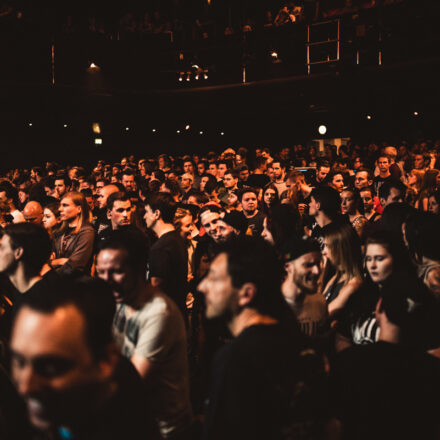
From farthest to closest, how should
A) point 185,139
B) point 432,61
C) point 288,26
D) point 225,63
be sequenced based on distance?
point 185,139
point 225,63
point 288,26
point 432,61

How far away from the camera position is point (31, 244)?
10.4 feet

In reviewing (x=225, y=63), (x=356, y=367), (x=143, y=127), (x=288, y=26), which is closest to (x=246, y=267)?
(x=356, y=367)

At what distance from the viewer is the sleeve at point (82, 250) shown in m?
4.39

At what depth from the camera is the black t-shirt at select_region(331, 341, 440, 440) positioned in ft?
6.13

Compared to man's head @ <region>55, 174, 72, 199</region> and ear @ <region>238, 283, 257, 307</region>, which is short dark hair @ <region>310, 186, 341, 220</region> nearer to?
ear @ <region>238, 283, 257, 307</region>

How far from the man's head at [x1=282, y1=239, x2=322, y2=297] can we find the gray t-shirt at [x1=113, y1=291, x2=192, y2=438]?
863mm

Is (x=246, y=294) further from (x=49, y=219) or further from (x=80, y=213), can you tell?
A: (x=49, y=219)

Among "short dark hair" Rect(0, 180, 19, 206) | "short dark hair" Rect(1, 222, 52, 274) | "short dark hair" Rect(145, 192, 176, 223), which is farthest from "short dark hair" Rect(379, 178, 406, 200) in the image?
"short dark hair" Rect(0, 180, 19, 206)

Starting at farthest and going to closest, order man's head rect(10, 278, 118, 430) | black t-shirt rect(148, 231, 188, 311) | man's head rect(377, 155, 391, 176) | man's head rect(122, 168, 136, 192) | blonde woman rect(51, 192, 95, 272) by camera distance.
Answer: man's head rect(377, 155, 391, 176) → man's head rect(122, 168, 136, 192) → blonde woman rect(51, 192, 95, 272) → black t-shirt rect(148, 231, 188, 311) → man's head rect(10, 278, 118, 430)

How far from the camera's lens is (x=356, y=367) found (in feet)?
6.39

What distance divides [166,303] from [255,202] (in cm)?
349

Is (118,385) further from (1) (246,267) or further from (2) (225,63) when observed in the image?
(2) (225,63)

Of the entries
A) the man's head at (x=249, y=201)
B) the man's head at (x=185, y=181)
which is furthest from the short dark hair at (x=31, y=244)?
the man's head at (x=185, y=181)

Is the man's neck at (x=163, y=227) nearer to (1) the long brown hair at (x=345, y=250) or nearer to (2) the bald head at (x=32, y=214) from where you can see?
(1) the long brown hair at (x=345, y=250)
